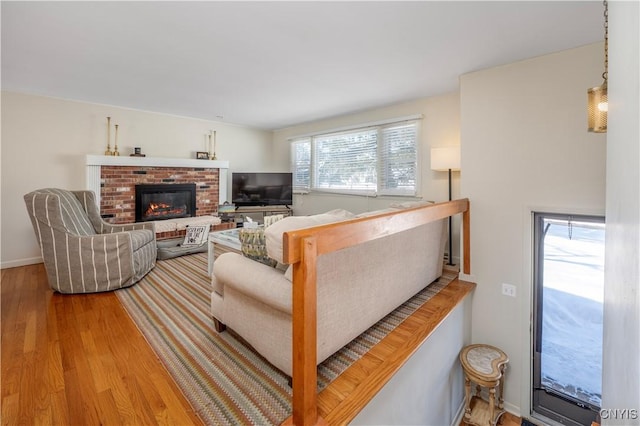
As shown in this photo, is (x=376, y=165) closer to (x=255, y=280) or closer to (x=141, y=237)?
(x=255, y=280)

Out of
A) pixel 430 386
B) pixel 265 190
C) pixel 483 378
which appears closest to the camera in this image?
pixel 430 386

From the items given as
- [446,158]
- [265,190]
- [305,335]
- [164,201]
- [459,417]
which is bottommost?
[459,417]

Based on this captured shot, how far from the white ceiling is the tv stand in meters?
2.44

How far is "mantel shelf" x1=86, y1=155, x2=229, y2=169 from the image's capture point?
410 centimetres

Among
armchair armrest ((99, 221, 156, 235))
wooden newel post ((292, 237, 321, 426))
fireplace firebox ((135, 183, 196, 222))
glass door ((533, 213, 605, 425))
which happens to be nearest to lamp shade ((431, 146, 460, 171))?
glass door ((533, 213, 605, 425))

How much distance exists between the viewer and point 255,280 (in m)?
1.58

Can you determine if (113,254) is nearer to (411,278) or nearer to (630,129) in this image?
(411,278)

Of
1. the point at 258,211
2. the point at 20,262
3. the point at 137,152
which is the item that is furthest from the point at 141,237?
the point at 258,211

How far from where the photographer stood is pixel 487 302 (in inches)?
110

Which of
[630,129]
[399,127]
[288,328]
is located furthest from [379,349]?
[399,127]

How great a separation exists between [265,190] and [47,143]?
3260 mm

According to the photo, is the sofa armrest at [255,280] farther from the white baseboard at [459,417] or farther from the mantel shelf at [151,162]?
the mantel shelf at [151,162]

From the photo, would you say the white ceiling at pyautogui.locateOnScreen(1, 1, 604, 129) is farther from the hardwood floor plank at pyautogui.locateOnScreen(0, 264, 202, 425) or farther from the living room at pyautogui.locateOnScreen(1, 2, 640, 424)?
the hardwood floor plank at pyautogui.locateOnScreen(0, 264, 202, 425)

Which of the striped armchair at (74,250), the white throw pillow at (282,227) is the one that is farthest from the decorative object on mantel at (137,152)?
the white throw pillow at (282,227)
